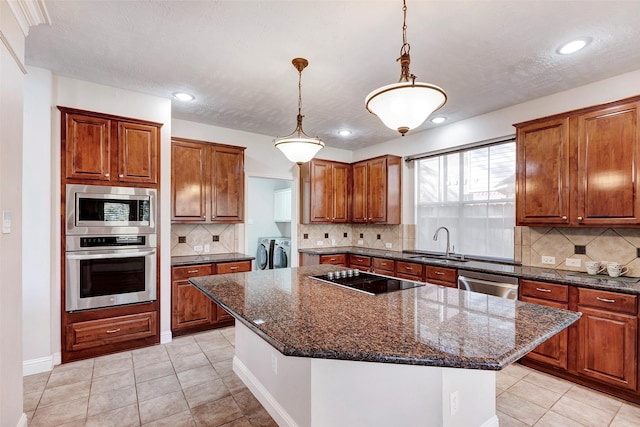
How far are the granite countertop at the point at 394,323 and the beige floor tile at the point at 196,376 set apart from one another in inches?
39.9

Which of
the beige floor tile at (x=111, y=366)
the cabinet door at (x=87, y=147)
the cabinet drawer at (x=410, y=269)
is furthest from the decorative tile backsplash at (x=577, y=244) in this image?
the cabinet door at (x=87, y=147)

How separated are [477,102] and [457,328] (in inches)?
114

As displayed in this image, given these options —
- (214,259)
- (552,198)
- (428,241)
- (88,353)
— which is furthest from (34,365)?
(552,198)

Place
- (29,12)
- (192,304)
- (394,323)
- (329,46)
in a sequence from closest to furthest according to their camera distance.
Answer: (394,323), (29,12), (329,46), (192,304)

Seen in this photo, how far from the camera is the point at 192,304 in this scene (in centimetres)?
365

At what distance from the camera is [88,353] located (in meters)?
3.02

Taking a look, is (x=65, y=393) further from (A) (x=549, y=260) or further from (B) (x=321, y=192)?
(A) (x=549, y=260)

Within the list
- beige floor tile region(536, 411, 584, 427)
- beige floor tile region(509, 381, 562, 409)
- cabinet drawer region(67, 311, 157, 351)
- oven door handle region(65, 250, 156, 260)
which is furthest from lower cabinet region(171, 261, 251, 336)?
beige floor tile region(536, 411, 584, 427)

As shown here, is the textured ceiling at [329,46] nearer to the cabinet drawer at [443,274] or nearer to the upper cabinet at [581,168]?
the upper cabinet at [581,168]

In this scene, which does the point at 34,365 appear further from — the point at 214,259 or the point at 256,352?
the point at 256,352

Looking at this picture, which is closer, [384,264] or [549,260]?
[549,260]

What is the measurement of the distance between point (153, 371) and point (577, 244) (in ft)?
13.7

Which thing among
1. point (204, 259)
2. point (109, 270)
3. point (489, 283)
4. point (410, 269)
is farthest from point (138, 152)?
point (489, 283)

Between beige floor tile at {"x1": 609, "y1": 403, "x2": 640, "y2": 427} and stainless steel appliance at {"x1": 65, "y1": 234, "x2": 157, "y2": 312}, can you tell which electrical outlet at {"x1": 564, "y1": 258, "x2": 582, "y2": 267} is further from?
stainless steel appliance at {"x1": 65, "y1": 234, "x2": 157, "y2": 312}
